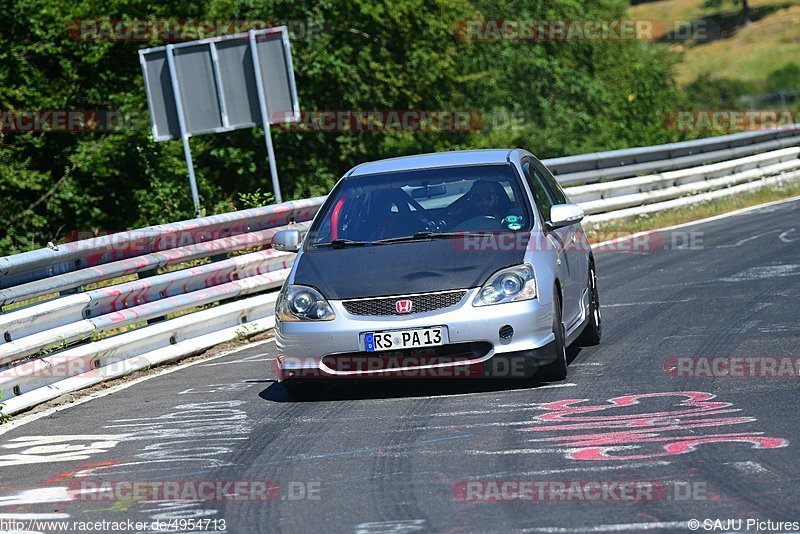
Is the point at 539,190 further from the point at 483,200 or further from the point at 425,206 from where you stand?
the point at 425,206

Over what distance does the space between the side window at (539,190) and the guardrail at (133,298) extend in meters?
3.20

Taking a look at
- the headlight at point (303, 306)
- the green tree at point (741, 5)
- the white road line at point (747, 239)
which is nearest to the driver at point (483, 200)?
the headlight at point (303, 306)

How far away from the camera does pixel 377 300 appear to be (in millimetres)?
8625

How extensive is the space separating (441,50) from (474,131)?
2.94 metres

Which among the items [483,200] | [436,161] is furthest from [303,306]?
[436,161]

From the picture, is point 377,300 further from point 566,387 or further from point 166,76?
point 166,76

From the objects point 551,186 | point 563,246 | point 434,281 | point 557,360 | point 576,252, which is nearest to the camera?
point 434,281

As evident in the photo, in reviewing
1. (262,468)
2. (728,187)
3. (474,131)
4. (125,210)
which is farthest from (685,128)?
(262,468)

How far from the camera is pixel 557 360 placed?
344 inches

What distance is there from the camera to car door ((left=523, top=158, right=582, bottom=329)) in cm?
941

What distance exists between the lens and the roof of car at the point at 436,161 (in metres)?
9.90

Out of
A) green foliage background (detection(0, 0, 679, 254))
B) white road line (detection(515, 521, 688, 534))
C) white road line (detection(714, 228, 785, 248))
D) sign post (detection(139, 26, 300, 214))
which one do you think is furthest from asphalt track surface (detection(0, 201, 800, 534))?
green foliage background (detection(0, 0, 679, 254))

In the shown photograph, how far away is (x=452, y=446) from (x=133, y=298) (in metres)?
4.60

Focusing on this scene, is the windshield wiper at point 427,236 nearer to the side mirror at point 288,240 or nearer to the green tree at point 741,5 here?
the side mirror at point 288,240
